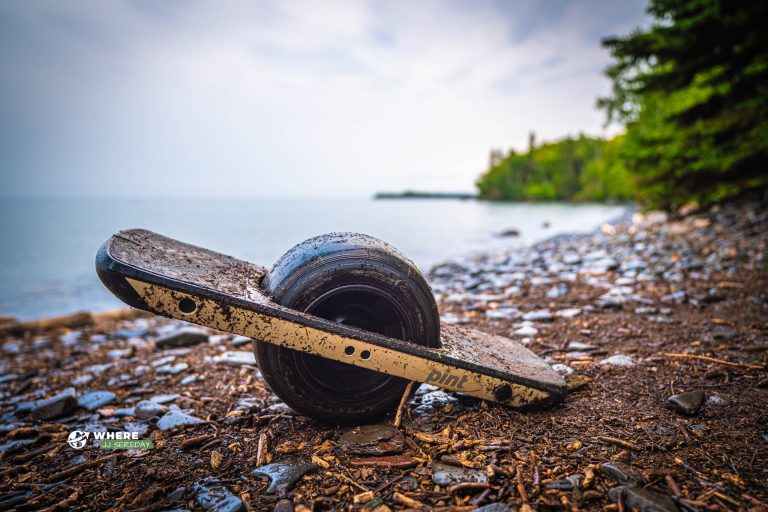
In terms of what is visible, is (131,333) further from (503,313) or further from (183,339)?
(503,313)

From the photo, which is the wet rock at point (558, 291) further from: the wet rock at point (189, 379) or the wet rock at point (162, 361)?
the wet rock at point (162, 361)

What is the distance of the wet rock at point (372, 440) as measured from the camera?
215cm

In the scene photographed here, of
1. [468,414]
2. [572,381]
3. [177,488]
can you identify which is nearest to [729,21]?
[572,381]

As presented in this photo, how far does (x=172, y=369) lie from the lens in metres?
4.01

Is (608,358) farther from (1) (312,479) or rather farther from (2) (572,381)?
(1) (312,479)

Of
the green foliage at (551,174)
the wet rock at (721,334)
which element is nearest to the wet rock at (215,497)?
the wet rock at (721,334)

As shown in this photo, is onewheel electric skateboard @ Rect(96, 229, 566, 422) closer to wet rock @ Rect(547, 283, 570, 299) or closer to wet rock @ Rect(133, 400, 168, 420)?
wet rock @ Rect(133, 400, 168, 420)

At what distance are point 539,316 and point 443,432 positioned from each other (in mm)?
3071

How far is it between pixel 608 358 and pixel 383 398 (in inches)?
84.8

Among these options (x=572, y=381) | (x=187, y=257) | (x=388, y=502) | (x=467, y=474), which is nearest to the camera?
(x=388, y=502)

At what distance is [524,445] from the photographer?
7.01ft

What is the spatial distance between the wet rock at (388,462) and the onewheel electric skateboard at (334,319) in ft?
1.13

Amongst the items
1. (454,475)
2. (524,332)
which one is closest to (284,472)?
(454,475)

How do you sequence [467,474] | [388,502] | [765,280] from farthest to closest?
[765,280] → [467,474] → [388,502]
